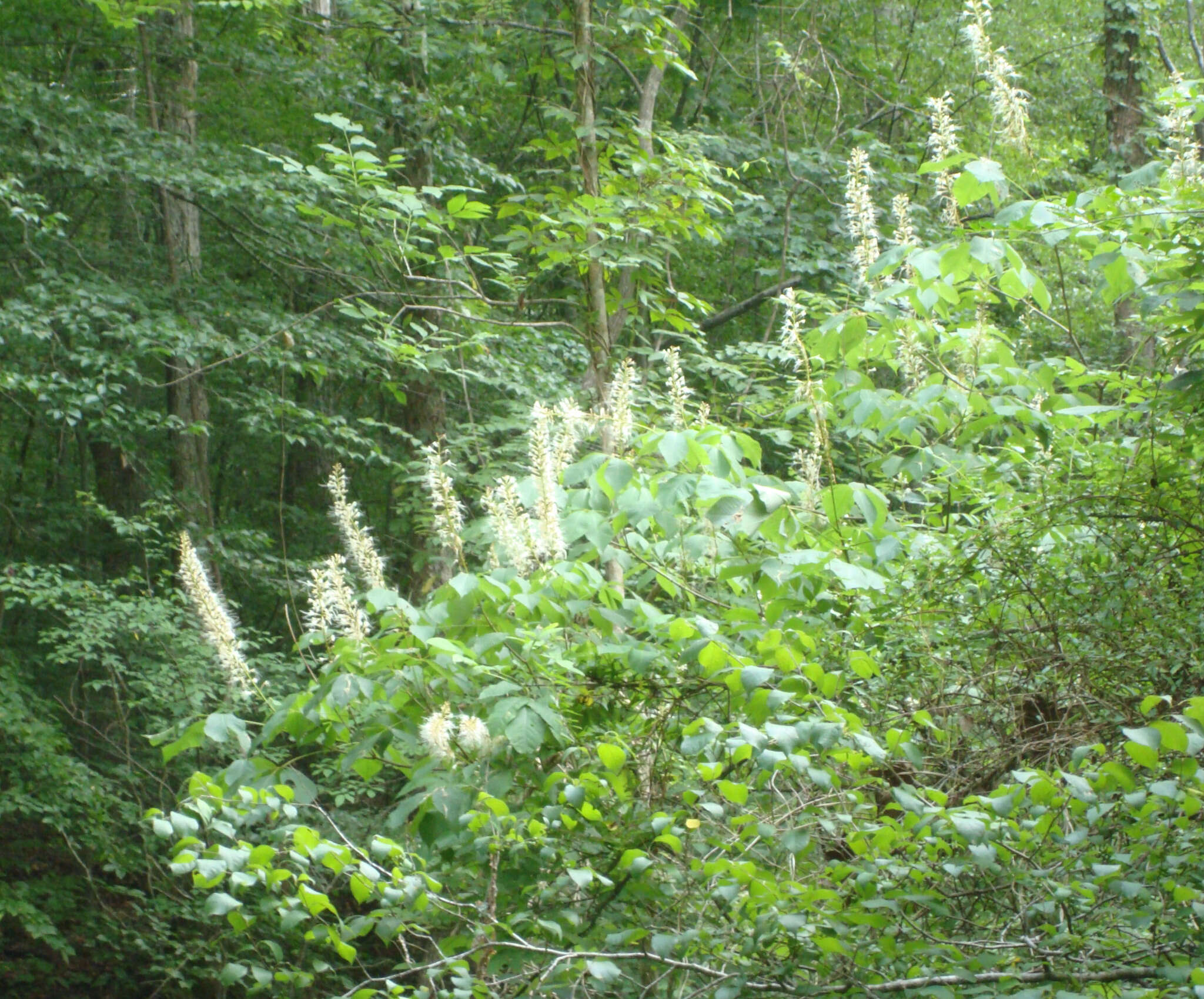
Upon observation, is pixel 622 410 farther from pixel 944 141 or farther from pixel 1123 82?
pixel 1123 82

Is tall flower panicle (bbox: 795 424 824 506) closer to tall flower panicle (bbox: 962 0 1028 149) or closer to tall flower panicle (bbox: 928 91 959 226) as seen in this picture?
tall flower panicle (bbox: 928 91 959 226)

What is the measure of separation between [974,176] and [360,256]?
20.9ft

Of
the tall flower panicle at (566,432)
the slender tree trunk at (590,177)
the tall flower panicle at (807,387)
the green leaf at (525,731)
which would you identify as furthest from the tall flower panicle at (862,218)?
the green leaf at (525,731)

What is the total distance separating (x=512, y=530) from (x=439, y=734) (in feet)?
1.89

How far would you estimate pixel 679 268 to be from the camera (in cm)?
1093

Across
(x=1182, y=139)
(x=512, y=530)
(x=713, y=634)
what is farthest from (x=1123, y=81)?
(x=713, y=634)

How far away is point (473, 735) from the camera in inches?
93.1

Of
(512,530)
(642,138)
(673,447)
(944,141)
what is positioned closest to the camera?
(673,447)

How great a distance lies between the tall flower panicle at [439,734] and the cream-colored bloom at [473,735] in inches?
1.2

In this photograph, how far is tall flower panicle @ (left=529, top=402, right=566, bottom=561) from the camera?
255 cm

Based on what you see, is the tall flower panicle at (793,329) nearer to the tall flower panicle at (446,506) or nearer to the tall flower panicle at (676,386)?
the tall flower panicle at (676,386)

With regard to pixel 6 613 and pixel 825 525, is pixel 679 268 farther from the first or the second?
pixel 825 525

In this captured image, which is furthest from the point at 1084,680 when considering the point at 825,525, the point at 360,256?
the point at 360,256

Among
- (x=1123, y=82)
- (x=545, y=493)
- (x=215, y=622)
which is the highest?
(x=1123, y=82)
